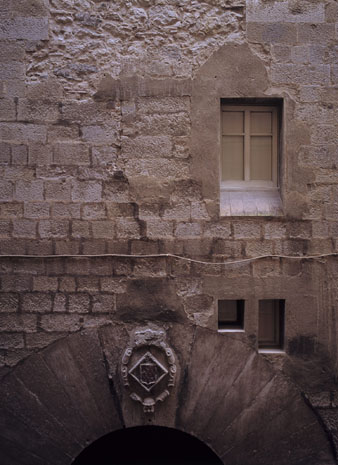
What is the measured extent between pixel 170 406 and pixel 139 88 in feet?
9.20

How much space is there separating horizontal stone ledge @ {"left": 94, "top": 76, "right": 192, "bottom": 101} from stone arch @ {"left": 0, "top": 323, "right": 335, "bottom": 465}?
2.11 m

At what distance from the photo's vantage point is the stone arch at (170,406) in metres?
3.90

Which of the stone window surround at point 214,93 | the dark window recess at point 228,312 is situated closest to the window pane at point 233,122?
the stone window surround at point 214,93

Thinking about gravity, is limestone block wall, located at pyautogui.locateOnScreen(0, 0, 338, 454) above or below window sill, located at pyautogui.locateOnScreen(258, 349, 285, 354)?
above

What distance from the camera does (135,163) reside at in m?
4.08

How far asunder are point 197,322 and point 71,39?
2752mm

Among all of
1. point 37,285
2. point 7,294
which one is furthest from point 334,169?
point 7,294

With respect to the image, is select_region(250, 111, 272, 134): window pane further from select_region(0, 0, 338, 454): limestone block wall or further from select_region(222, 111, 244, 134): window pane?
select_region(0, 0, 338, 454): limestone block wall

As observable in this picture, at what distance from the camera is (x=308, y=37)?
411 cm

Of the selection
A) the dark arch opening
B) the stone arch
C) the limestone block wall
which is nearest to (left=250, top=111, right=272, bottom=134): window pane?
the limestone block wall

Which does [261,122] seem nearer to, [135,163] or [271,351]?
[135,163]

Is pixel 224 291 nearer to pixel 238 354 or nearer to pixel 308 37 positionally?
pixel 238 354

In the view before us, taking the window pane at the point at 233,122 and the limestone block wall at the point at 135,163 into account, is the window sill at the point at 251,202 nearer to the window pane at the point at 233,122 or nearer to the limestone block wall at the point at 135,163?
the limestone block wall at the point at 135,163

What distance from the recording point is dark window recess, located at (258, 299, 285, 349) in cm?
429
